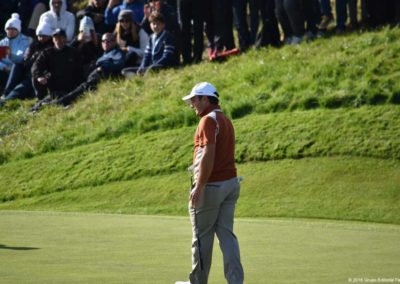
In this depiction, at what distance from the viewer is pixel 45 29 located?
83.9ft

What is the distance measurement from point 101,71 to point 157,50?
1630mm

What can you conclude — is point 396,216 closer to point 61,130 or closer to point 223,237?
point 223,237

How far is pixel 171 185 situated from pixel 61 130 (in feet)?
16.8

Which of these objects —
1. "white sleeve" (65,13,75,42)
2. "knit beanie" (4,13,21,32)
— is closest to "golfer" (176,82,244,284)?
"white sleeve" (65,13,75,42)

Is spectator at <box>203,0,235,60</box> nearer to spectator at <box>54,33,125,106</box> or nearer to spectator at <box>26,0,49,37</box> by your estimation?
spectator at <box>54,33,125,106</box>

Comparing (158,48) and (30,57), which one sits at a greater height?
(158,48)

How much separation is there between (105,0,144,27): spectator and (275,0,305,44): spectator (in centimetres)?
387

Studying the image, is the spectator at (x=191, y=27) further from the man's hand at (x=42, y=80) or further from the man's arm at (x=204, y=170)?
the man's arm at (x=204, y=170)

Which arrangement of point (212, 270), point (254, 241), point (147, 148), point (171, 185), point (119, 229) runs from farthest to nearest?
point (147, 148)
point (171, 185)
point (119, 229)
point (254, 241)
point (212, 270)

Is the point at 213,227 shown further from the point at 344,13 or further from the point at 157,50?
the point at 157,50

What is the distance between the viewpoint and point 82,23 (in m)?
25.5

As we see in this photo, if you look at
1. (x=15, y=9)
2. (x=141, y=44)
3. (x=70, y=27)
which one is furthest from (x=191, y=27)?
(x=15, y=9)

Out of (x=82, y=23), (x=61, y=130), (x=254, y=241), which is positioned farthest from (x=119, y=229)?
(x=82, y=23)

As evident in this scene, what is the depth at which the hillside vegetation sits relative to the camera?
1838 centimetres
